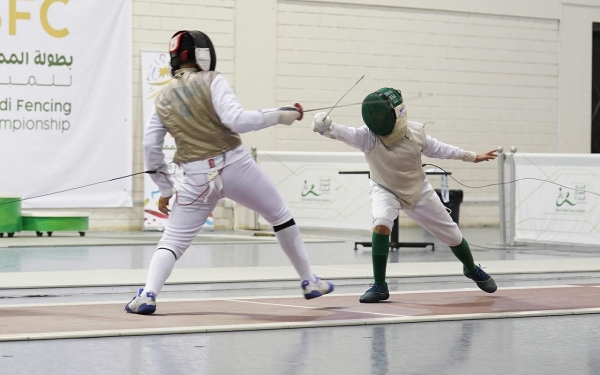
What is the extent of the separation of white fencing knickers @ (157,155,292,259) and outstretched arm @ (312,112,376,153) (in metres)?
0.45

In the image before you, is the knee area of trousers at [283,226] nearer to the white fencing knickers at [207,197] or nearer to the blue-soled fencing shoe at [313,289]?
the white fencing knickers at [207,197]

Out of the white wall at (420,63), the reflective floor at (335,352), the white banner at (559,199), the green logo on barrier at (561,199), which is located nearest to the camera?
the reflective floor at (335,352)

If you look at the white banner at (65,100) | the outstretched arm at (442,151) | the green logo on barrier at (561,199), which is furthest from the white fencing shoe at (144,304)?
the white banner at (65,100)

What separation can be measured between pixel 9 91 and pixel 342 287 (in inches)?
287

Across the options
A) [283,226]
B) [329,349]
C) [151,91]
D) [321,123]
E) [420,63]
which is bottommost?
[329,349]

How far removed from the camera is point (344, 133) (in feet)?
18.4

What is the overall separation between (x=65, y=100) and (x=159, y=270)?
826cm

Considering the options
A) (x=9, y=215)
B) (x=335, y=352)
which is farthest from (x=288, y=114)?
(x=9, y=215)

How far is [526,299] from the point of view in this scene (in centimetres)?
586

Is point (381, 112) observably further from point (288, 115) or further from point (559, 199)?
point (559, 199)

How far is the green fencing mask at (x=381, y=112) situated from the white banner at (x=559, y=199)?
4945 mm

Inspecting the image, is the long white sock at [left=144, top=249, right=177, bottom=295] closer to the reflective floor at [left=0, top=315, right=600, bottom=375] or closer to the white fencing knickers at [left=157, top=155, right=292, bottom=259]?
the white fencing knickers at [left=157, top=155, right=292, bottom=259]

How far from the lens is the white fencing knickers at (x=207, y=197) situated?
507 cm

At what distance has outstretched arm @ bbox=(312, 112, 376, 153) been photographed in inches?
213
